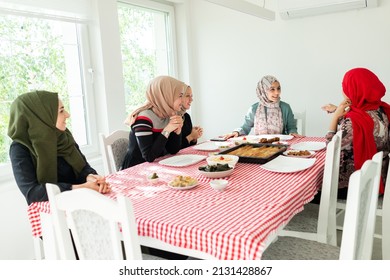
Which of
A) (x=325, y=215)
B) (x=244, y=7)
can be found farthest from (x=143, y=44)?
(x=325, y=215)

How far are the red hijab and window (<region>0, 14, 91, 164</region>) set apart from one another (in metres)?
2.08

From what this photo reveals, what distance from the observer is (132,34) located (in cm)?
355

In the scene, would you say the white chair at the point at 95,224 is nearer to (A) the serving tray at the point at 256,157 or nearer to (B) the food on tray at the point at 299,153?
(A) the serving tray at the point at 256,157

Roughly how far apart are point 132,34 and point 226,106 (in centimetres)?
130

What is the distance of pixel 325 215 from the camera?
1.74 meters

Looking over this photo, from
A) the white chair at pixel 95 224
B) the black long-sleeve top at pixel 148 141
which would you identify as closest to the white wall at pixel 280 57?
the black long-sleeve top at pixel 148 141

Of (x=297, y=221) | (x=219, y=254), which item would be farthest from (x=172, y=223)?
(x=297, y=221)

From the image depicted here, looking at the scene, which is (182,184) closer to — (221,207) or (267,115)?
(221,207)

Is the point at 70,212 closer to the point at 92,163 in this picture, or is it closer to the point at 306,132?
the point at 92,163

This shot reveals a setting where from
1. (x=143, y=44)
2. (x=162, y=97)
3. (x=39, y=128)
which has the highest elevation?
→ (x=143, y=44)

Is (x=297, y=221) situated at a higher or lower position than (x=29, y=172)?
lower

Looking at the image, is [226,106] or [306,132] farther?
[226,106]

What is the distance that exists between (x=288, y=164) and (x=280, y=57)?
6.82ft

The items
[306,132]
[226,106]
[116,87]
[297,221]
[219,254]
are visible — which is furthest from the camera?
[226,106]
